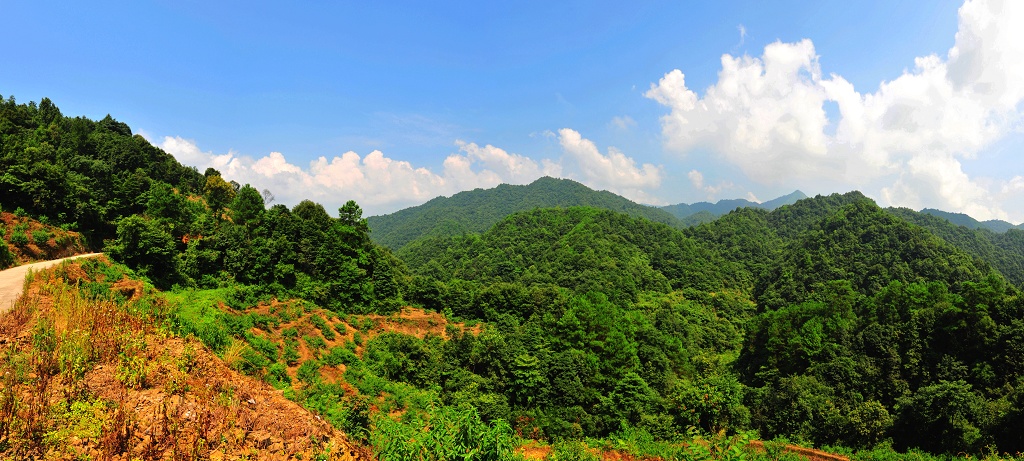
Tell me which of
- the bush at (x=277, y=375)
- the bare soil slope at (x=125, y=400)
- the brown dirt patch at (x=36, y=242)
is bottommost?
the bush at (x=277, y=375)

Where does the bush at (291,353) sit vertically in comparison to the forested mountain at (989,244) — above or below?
below

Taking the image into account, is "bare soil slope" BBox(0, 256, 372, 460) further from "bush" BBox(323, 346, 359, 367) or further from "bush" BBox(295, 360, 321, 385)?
"bush" BBox(323, 346, 359, 367)

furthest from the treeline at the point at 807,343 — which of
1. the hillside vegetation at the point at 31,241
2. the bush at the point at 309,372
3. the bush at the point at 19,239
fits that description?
the bush at the point at 19,239

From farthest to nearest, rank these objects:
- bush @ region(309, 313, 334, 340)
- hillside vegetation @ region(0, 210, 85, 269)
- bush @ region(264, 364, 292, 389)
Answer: bush @ region(309, 313, 334, 340) < hillside vegetation @ region(0, 210, 85, 269) < bush @ region(264, 364, 292, 389)

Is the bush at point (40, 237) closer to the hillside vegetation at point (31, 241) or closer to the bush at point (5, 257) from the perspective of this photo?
the hillside vegetation at point (31, 241)

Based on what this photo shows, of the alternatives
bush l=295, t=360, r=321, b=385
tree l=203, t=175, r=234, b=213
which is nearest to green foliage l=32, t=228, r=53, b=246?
bush l=295, t=360, r=321, b=385

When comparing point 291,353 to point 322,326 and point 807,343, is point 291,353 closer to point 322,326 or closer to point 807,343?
point 322,326

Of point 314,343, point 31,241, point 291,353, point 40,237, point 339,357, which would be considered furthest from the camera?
point 314,343

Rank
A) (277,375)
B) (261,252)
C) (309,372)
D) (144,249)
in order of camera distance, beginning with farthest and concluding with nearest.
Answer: (261,252) → (144,249) → (309,372) → (277,375)

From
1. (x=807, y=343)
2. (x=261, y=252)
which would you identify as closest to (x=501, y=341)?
(x=261, y=252)

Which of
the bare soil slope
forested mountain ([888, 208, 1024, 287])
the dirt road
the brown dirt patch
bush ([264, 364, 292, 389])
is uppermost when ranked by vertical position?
forested mountain ([888, 208, 1024, 287])

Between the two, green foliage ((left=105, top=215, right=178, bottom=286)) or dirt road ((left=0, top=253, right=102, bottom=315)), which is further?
green foliage ((left=105, top=215, right=178, bottom=286))

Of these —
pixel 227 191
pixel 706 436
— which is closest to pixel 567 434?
pixel 706 436

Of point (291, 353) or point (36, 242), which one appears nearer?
point (36, 242)
